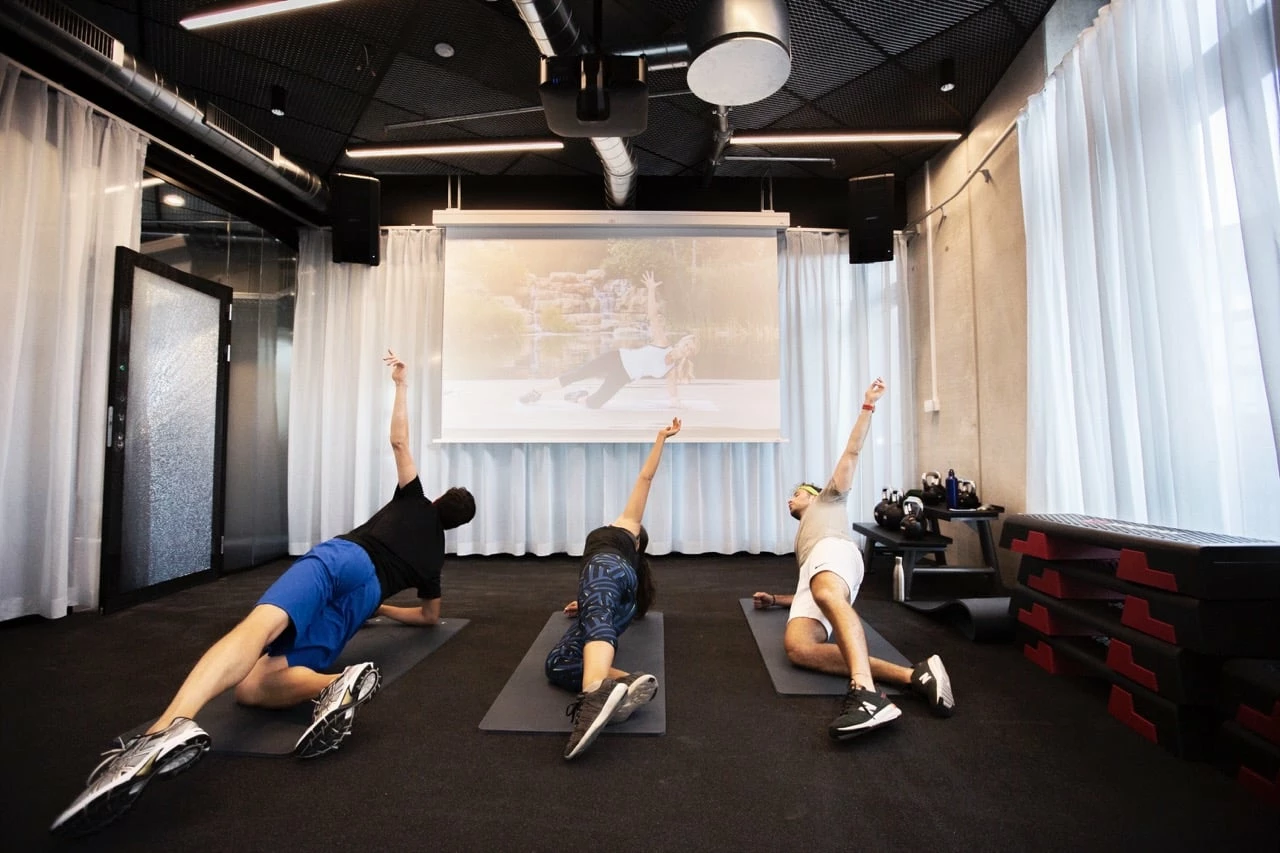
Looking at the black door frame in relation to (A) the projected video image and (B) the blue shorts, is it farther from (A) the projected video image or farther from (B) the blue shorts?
(B) the blue shorts

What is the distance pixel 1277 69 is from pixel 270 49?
4721mm

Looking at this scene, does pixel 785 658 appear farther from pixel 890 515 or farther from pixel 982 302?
pixel 982 302

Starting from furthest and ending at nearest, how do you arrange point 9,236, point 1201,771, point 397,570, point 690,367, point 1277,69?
point 690,367, point 9,236, point 397,570, point 1277,69, point 1201,771

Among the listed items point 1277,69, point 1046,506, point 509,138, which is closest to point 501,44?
point 509,138

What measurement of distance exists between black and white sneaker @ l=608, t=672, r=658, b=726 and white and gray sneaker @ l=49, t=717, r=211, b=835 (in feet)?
3.67

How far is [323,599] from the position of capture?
1937 millimetres

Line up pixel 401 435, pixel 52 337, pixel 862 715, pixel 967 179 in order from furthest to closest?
pixel 967 179 → pixel 52 337 → pixel 401 435 → pixel 862 715

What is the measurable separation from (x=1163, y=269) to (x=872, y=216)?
2.36 m

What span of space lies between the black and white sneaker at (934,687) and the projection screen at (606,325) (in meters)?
2.85

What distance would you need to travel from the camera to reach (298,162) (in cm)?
454

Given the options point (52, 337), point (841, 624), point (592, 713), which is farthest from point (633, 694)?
point (52, 337)

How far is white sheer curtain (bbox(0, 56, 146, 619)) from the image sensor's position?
3066 mm

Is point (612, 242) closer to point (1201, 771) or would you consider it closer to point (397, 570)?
point (397, 570)

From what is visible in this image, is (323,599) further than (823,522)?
No
